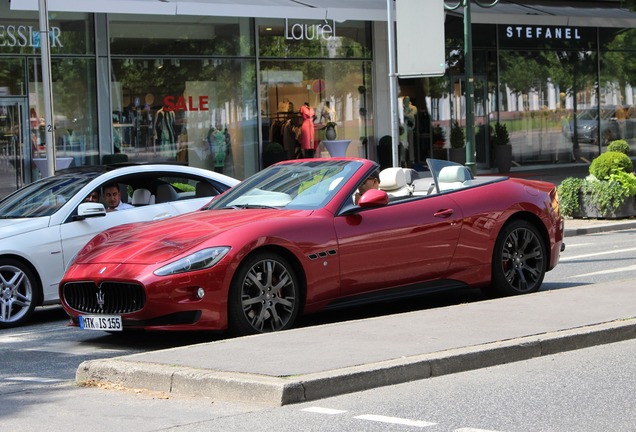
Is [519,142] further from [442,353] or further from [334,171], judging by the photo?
[442,353]

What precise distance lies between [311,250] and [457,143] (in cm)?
2379

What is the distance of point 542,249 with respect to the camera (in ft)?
36.9

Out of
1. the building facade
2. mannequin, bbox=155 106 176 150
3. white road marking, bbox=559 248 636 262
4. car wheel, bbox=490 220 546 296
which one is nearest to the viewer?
car wheel, bbox=490 220 546 296

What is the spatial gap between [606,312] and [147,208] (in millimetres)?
5189

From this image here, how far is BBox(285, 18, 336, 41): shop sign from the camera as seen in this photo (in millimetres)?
28625

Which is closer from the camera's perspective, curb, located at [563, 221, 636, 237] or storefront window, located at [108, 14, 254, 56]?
curb, located at [563, 221, 636, 237]

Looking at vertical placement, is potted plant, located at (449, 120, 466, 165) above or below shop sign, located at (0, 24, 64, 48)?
below

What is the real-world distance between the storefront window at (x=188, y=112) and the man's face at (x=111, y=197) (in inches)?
578

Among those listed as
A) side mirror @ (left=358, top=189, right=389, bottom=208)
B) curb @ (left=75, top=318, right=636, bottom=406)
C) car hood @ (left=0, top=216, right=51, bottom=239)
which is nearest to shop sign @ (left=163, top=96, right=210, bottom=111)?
car hood @ (left=0, top=216, right=51, bottom=239)

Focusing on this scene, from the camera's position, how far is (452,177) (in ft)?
36.2

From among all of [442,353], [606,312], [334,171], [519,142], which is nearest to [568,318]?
[606,312]

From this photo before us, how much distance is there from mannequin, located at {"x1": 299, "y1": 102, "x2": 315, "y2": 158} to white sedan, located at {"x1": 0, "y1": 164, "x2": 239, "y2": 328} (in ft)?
54.0

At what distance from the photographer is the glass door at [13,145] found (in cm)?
2480

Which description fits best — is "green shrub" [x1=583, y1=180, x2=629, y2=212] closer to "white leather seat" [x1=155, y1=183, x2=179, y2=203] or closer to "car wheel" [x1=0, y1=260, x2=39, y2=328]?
"white leather seat" [x1=155, y1=183, x2=179, y2=203]
